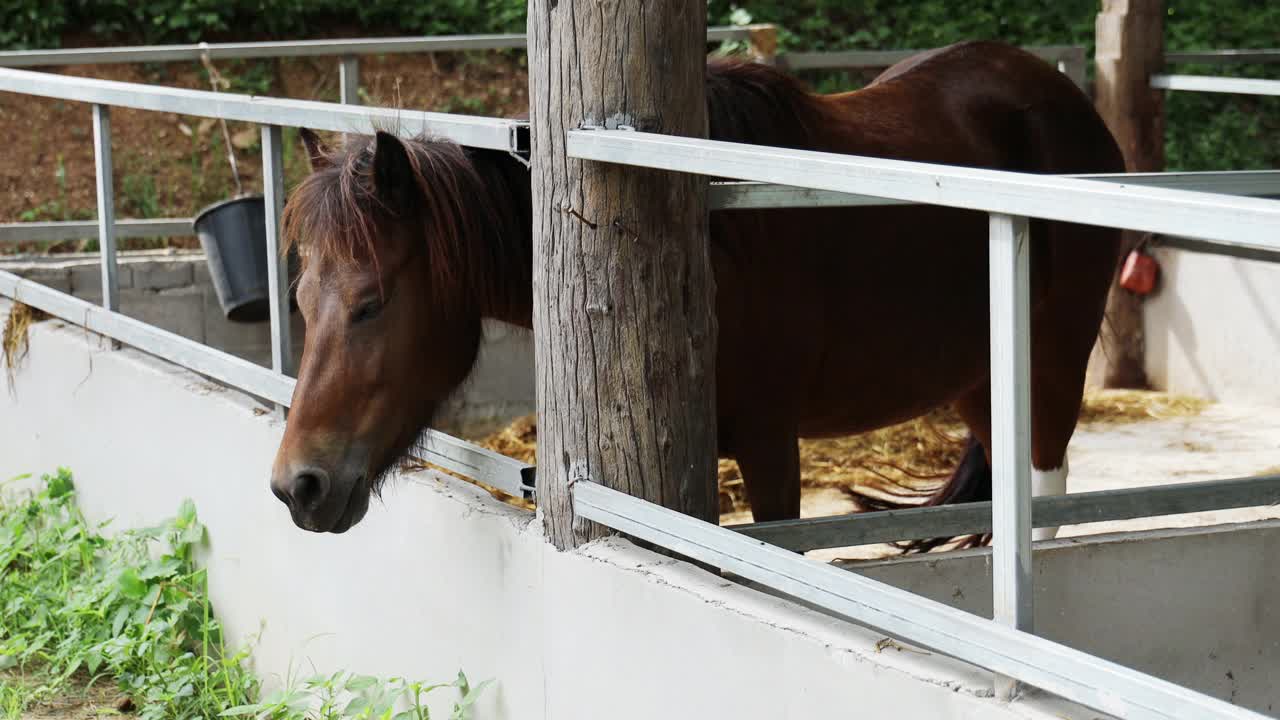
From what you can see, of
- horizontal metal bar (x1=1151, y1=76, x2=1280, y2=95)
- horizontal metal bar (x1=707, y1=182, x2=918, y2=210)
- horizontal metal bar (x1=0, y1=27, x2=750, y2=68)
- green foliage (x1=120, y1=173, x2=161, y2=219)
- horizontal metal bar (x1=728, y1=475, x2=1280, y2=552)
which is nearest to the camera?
horizontal metal bar (x1=707, y1=182, x2=918, y2=210)

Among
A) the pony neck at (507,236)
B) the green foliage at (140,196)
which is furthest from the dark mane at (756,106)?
the green foliage at (140,196)

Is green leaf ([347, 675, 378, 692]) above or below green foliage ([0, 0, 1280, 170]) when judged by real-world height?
below

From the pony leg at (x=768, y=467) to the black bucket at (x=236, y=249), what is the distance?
3428 millimetres

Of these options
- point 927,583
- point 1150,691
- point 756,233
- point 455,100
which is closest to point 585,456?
point 927,583

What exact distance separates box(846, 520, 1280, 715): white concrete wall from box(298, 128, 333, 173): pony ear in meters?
1.33

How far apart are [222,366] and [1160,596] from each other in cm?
233

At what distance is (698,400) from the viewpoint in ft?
8.59

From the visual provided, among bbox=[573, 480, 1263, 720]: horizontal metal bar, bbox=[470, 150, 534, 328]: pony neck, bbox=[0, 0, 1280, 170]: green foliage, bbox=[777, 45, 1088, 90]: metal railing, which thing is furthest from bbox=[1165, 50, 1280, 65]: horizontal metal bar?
bbox=[573, 480, 1263, 720]: horizontal metal bar

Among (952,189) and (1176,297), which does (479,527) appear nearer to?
(952,189)

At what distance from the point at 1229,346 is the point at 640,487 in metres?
5.40

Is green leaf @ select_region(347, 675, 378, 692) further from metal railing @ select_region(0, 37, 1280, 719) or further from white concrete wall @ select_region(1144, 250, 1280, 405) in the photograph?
white concrete wall @ select_region(1144, 250, 1280, 405)

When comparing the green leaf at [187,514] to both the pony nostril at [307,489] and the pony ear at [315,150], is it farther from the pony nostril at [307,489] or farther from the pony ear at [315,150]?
the pony nostril at [307,489]

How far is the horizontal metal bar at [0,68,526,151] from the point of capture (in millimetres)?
2766

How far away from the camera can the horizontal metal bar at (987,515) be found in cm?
251
